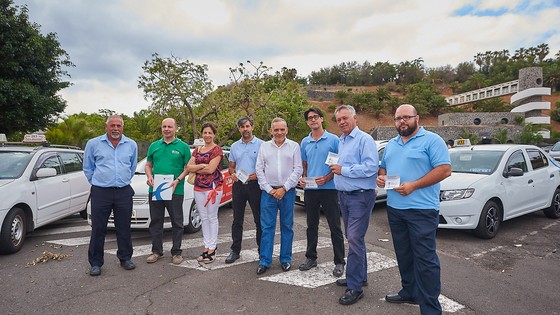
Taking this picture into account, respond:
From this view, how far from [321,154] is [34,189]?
4875 millimetres

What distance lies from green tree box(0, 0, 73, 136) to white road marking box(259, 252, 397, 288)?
1310cm

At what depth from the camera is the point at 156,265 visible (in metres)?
4.69

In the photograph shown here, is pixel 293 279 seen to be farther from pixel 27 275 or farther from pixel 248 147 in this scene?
pixel 27 275

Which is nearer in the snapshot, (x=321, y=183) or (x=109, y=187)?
(x=321, y=183)

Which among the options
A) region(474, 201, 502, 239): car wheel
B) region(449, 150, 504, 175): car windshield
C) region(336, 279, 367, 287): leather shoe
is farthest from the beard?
region(449, 150, 504, 175): car windshield

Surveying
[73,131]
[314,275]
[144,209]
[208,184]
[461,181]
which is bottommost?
[314,275]

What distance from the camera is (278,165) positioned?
4.31 meters

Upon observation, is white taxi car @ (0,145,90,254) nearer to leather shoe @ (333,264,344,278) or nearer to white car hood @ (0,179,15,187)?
white car hood @ (0,179,15,187)

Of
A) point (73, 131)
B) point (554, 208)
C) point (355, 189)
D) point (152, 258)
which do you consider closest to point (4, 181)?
point (152, 258)

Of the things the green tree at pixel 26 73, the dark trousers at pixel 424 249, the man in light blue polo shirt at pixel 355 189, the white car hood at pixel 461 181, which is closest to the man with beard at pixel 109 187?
the man in light blue polo shirt at pixel 355 189

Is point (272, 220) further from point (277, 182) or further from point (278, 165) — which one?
point (278, 165)

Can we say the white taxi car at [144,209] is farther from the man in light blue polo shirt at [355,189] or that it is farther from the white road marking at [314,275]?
the man in light blue polo shirt at [355,189]

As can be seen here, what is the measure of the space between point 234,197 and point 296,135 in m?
27.1

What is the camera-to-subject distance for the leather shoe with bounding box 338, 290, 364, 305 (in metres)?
3.46
